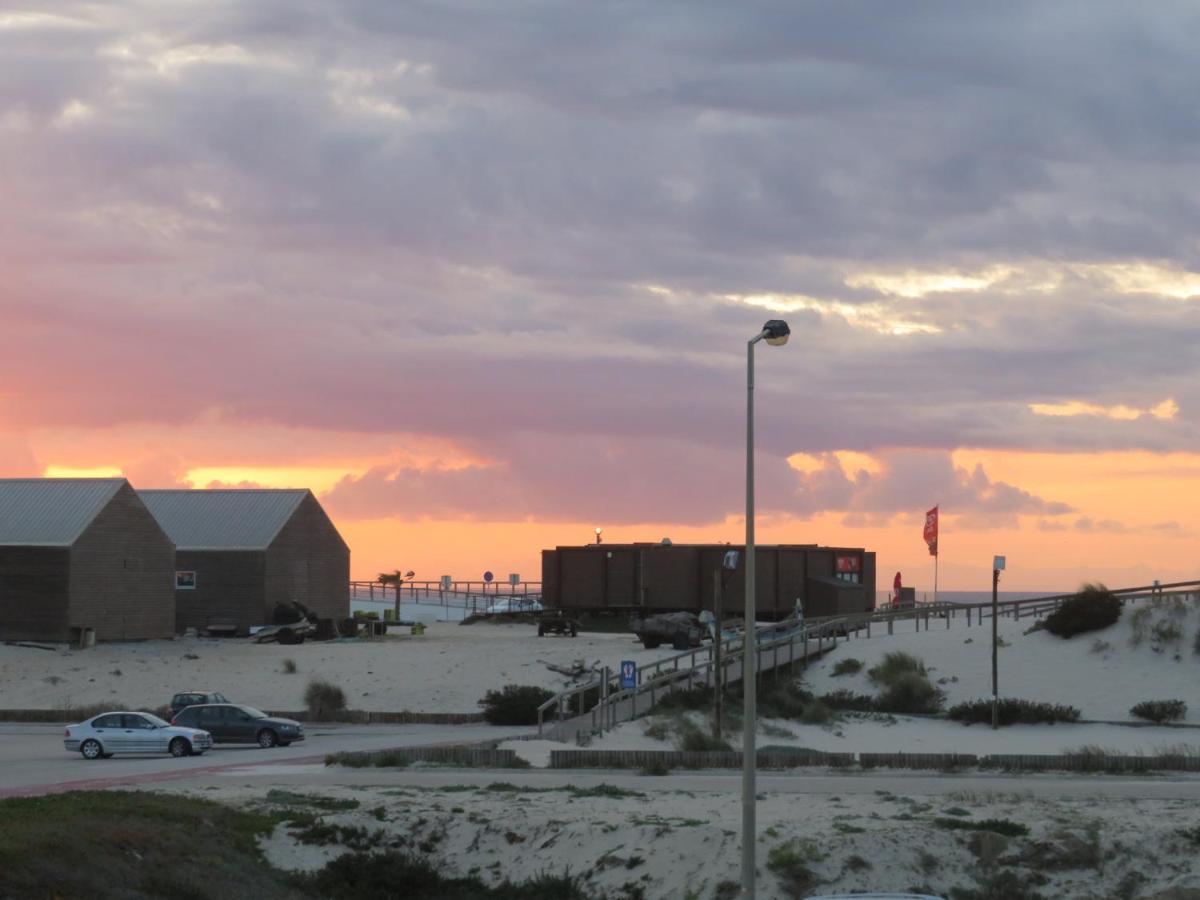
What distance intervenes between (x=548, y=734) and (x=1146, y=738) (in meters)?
19.6

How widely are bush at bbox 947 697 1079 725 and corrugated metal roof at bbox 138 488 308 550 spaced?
45.6 meters

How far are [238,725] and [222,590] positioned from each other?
135ft

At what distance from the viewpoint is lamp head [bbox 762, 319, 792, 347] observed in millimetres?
21469

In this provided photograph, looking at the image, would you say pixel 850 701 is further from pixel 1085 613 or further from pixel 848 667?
pixel 1085 613

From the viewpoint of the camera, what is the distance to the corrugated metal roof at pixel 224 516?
86938mm

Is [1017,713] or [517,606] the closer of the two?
[1017,713]

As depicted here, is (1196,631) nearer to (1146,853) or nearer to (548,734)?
(548,734)

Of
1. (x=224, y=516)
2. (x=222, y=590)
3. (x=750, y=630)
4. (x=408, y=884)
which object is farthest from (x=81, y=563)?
(x=750, y=630)

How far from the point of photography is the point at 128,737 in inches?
1681

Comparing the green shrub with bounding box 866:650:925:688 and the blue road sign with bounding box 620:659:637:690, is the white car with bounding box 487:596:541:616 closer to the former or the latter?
the green shrub with bounding box 866:650:925:688

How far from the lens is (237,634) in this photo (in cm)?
8431

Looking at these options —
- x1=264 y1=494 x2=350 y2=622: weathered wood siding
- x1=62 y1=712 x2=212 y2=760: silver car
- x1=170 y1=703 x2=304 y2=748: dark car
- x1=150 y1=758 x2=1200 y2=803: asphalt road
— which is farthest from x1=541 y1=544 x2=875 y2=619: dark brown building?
x1=150 y1=758 x2=1200 y2=803: asphalt road

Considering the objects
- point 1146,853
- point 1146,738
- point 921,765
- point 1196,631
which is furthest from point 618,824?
point 1196,631

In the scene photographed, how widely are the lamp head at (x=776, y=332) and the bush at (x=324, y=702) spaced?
3787cm
